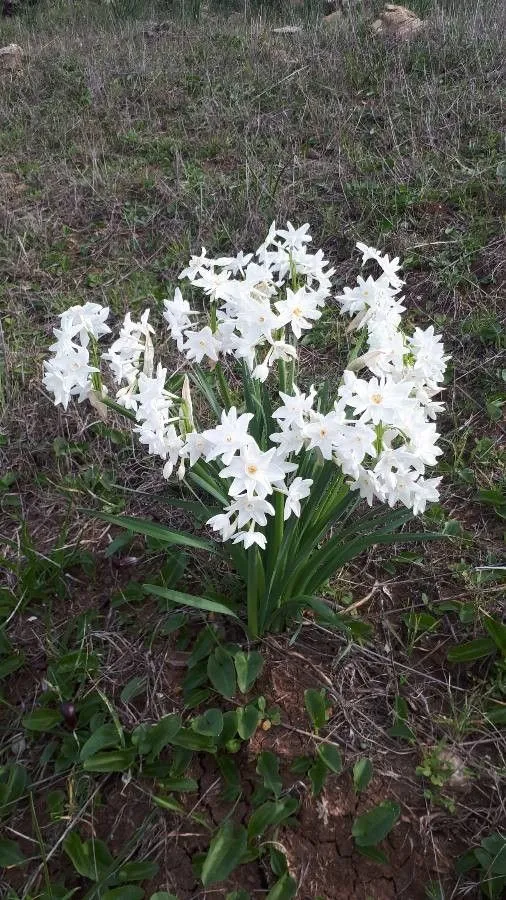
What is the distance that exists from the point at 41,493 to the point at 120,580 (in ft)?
1.89

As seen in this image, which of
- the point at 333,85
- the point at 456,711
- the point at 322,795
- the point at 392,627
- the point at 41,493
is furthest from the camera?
the point at 333,85

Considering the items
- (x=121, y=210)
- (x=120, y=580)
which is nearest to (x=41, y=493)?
(x=120, y=580)

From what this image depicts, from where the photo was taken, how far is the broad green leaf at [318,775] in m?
1.67

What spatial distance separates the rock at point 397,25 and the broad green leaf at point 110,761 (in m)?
5.89

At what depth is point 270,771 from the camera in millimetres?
1690

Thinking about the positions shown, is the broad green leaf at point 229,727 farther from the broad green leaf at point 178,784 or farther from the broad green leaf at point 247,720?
the broad green leaf at point 178,784

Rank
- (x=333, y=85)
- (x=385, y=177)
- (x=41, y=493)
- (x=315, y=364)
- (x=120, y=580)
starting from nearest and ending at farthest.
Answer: (x=120, y=580), (x=41, y=493), (x=315, y=364), (x=385, y=177), (x=333, y=85)

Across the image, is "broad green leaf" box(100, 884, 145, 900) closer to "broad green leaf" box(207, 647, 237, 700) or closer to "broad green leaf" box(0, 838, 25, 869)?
"broad green leaf" box(0, 838, 25, 869)

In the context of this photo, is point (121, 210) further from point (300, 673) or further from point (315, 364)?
point (300, 673)

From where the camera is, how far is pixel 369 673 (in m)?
1.95

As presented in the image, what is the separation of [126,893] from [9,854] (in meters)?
0.33

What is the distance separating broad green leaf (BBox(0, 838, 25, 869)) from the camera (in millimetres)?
1632

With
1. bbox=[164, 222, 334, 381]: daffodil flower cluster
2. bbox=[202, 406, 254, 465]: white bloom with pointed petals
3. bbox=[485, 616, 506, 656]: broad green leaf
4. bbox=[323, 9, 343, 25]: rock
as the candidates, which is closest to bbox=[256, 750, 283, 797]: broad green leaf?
bbox=[485, 616, 506, 656]: broad green leaf

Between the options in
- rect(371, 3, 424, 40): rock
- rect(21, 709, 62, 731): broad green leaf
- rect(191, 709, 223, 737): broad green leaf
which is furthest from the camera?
rect(371, 3, 424, 40): rock
